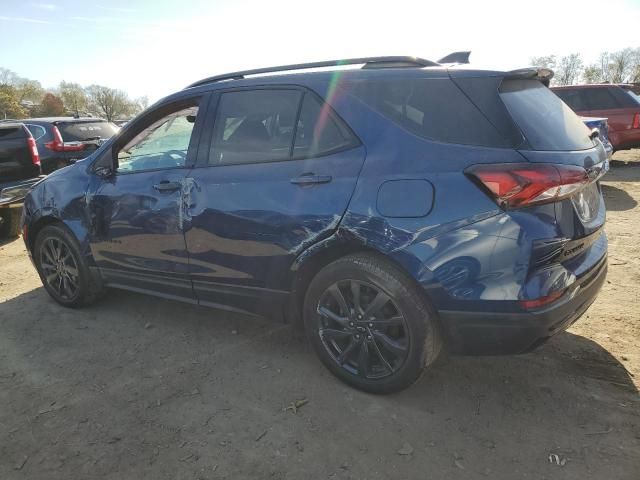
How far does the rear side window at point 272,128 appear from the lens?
2.76 m

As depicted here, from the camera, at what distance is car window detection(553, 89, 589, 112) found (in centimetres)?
1041

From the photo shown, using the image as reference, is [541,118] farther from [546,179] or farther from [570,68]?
[570,68]

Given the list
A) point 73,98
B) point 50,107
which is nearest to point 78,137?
point 50,107

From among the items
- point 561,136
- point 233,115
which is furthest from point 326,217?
point 561,136

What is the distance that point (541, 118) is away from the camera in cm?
247

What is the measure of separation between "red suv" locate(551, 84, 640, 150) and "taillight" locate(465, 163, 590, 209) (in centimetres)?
907

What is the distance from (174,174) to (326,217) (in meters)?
1.26

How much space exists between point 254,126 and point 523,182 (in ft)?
5.38

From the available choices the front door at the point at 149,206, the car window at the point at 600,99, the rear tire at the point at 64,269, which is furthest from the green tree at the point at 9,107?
the front door at the point at 149,206

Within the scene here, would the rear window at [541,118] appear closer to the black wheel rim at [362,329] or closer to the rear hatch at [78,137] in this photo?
the black wheel rim at [362,329]

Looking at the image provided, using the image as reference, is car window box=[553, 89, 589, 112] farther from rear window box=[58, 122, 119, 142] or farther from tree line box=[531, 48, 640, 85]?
tree line box=[531, 48, 640, 85]

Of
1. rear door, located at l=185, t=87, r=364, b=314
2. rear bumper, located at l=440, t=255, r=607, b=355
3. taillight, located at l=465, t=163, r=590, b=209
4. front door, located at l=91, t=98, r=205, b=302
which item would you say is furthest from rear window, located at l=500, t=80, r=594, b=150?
front door, located at l=91, t=98, r=205, b=302

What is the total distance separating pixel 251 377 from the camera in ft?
10.1

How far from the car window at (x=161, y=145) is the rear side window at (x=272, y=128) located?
310 mm
